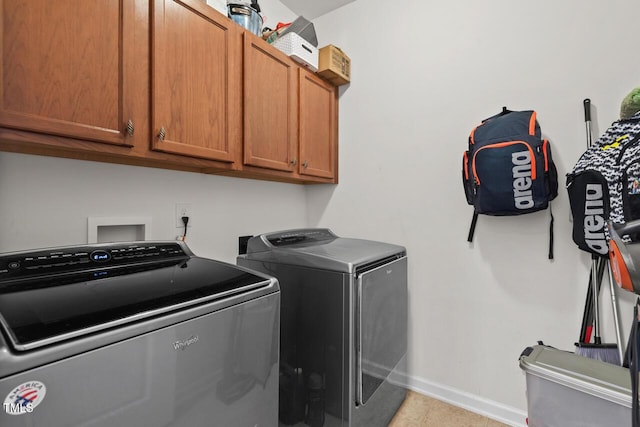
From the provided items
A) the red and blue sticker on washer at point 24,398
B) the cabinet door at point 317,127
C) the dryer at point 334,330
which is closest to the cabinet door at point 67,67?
the red and blue sticker on washer at point 24,398

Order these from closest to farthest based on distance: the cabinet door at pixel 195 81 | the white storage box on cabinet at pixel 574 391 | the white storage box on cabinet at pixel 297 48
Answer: the white storage box on cabinet at pixel 574 391
the cabinet door at pixel 195 81
the white storage box on cabinet at pixel 297 48

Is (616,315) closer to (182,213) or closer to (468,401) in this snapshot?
(468,401)

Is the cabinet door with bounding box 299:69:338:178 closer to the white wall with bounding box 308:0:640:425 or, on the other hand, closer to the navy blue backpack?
the white wall with bounding box 308:0:640:425

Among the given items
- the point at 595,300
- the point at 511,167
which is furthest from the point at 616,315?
the point at 511,167

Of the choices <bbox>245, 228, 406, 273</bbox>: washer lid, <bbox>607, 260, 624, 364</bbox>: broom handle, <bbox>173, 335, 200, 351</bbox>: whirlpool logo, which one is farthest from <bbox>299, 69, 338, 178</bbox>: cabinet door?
<bbox>607, 260, 624, 364</bbox>: broom handle

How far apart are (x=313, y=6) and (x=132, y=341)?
8.28 feet

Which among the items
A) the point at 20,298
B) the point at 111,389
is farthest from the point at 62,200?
the point at 111,389

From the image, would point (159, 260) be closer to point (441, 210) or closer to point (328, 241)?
point (328, 241)

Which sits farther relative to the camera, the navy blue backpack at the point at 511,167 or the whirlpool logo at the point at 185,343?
the navy blue backpack at the point at 511,167

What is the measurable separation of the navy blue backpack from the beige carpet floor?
106 cm

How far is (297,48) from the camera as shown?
6.23 feet

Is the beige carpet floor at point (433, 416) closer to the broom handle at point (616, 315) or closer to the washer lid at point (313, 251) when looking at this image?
the broom handle at point (616, 315)

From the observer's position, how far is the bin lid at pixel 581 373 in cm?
108

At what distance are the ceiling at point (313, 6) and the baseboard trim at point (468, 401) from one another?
2.63m
